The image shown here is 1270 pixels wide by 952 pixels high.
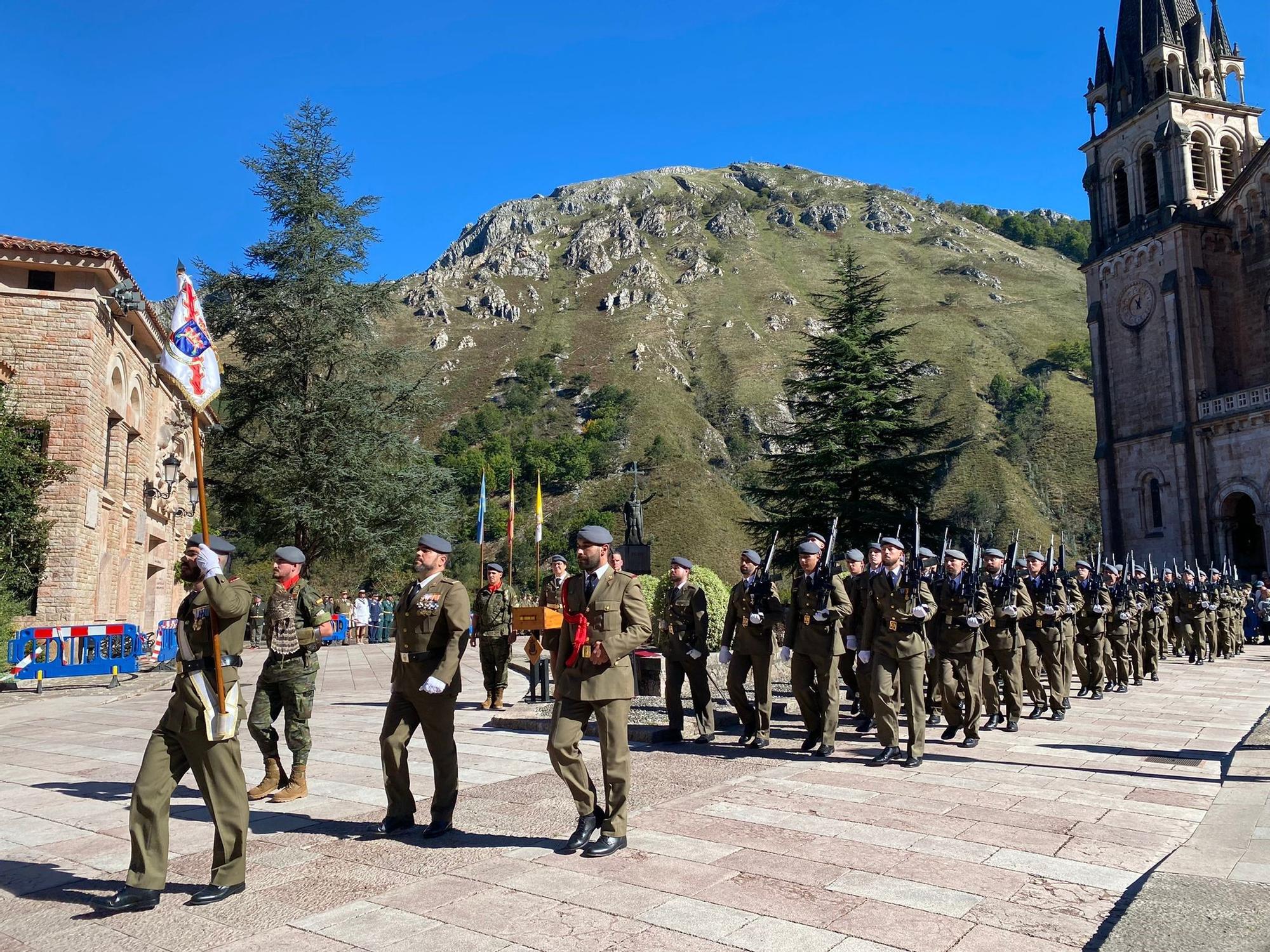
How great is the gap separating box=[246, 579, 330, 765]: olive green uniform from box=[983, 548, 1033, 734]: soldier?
6.77 m

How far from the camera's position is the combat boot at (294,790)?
23.0 ft

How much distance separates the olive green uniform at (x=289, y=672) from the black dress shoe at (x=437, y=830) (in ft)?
6.02

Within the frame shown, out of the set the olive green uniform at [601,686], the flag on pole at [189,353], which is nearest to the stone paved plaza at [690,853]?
the olive green uniform at [601,686]

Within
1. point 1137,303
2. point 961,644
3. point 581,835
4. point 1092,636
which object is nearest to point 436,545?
point 581,835

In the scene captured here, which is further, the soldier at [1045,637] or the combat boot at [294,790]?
the soldier at [1045,637]

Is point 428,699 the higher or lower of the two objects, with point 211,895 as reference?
higher

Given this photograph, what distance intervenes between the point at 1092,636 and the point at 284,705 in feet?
37.8

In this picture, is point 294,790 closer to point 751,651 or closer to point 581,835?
point 581,835

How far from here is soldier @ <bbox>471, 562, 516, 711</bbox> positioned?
12.2 meters

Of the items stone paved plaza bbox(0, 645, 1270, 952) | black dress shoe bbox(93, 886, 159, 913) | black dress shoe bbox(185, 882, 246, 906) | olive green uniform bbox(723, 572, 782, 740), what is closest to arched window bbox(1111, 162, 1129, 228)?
stone paved plaza bbox(0, 645, 1270, 952)

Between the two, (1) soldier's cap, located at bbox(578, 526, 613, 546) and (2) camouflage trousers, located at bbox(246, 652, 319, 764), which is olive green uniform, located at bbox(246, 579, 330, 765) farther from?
(1) soldier's cap, located at bbox(578, 526, 613, 546)

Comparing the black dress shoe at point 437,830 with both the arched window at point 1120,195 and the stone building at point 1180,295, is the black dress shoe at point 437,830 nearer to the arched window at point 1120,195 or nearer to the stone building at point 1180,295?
the stone building at point 1180,295

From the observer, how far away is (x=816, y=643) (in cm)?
884

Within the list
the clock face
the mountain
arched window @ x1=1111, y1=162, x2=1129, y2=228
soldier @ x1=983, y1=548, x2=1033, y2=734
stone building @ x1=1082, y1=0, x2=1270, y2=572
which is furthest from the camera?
the mountain
